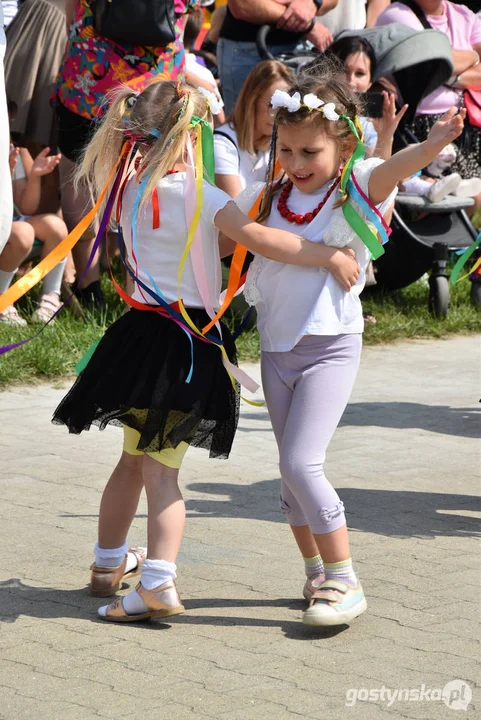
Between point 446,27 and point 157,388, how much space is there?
654 cm

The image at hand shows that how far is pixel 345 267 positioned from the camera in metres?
3.49

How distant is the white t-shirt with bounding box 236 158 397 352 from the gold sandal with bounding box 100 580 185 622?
819mm

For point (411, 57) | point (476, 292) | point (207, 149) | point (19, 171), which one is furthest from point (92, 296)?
point (207, 149)

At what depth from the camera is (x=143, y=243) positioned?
361 cm

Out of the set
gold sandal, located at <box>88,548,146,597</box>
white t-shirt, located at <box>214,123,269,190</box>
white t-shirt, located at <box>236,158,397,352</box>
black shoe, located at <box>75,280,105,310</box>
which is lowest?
black shoe, located at <box>75,280,105,310</box>

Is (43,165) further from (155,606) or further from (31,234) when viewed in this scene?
→ (155,606)

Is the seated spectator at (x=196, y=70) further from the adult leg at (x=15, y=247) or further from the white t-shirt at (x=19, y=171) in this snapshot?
the adult leg at (x=15, y=247)

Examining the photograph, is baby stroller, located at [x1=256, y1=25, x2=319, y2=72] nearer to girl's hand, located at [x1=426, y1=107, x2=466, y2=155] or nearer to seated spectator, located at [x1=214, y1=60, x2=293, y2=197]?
seated spectator, located at [x1=214, y1=60, x2=293, y2=197]

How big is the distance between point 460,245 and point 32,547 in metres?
5.26

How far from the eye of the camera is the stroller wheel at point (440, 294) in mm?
8273

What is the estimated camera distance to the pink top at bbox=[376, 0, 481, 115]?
344 inches

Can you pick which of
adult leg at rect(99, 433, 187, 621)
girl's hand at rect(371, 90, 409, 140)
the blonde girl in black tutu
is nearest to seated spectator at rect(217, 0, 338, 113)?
girl's hand at rect(371, 90, 409, 140)

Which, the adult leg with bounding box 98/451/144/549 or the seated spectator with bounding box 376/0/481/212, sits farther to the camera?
the seated spectator with bounding box 376/0/481/212

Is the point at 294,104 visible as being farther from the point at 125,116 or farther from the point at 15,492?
the point at 15,492
